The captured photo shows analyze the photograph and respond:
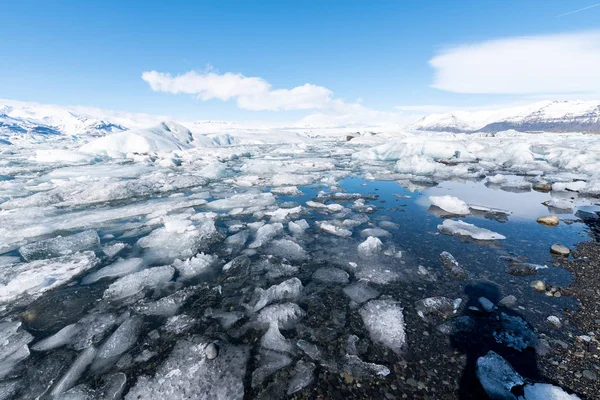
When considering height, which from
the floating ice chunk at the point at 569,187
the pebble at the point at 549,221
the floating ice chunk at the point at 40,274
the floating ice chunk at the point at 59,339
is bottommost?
the floating ice chunk at the point at 569,187

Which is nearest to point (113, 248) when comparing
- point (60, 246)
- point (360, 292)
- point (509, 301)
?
point (60, 246)

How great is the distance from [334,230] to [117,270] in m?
3.69

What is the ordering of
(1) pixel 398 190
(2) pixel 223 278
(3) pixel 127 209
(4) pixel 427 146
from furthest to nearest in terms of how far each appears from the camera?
(4) pixel 427 146
(1) pixel 398 190
(3) pixel 127 209
(2) pixel 223 278

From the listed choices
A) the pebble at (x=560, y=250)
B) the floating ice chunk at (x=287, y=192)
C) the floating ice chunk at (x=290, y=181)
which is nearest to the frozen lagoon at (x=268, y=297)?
the pebble at (x=560, y=250)

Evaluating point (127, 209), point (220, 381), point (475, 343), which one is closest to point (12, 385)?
point (220, 381)

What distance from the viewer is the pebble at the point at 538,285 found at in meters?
3.43

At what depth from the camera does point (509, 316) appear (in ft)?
9.77

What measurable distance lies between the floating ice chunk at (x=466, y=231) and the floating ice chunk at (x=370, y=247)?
1.65 meters

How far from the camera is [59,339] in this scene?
2.70m

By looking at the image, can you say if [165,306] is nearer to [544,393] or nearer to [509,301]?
[544,393]

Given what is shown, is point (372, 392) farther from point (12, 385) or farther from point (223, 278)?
point (12, 385)

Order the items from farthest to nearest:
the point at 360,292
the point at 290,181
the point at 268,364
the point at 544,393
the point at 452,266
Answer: the point at 290,181 < the point at 452,266 < the point at 360,292 < the point at 268,364 < the point at 544,393

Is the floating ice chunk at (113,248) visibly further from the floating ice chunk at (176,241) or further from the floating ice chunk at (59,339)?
the floating ice chunk at (59,339)

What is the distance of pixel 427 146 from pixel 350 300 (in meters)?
16.8
